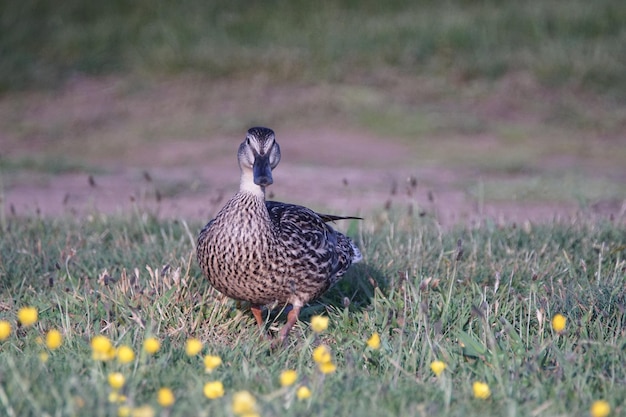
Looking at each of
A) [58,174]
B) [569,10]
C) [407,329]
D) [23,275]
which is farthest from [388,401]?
[569,10]

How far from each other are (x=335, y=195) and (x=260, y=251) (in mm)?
4566

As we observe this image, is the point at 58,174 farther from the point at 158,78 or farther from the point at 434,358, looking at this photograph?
the point at 434,358

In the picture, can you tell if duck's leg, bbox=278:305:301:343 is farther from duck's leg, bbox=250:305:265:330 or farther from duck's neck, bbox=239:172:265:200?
duck's neck, bbox=239:172:265:200

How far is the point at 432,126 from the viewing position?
467 inches

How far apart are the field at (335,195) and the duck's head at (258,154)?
24.3 inches

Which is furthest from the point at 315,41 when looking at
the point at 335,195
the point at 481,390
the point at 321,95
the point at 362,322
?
the point at 481,390

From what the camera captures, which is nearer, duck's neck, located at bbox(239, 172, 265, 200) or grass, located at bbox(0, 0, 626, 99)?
duck's neck, located at bbox(239, 172, 265, 200)

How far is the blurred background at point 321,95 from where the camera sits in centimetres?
964

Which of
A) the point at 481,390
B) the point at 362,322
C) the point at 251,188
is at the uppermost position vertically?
the point at 251,188

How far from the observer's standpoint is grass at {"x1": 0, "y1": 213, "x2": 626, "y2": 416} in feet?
10.6

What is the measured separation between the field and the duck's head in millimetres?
616

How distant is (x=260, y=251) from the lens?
4.21 meters

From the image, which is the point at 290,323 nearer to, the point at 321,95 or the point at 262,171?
the point at 262,171

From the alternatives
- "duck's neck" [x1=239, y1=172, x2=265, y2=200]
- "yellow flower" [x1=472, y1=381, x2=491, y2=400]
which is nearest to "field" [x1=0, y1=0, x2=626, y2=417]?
"yellow flower" [x1=472, y1=381, x2=491, y2=400]
